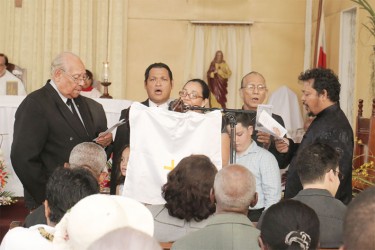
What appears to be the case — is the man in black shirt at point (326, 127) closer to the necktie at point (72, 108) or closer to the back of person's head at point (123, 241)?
the necktie at point (72, 108)

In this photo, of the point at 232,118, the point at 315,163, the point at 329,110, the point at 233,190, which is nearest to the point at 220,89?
the point at 329,110

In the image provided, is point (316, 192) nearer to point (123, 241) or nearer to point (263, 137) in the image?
point (263, 137)

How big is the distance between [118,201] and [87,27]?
10.9 meters

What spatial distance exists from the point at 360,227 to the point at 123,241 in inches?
21.2

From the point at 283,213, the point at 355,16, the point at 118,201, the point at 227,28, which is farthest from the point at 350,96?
the point at 118,201

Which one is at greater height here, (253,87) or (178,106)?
(253,87)

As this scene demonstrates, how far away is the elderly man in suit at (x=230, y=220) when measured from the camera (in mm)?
3193

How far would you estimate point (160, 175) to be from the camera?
4516mm

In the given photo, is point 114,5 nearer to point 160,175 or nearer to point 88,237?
point 160,175

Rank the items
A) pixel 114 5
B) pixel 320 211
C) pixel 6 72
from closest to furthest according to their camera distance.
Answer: pixel 320 211, pixel 6 72, pixel 114 5

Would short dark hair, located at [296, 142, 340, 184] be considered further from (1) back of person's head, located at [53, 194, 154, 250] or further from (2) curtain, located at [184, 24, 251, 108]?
(2) curtain, located at [184, 24, 251, 108]

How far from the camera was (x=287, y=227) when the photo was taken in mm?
2697

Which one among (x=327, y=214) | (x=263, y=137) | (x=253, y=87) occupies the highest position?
(x=253, y=87)

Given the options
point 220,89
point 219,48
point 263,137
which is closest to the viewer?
point 263,137
